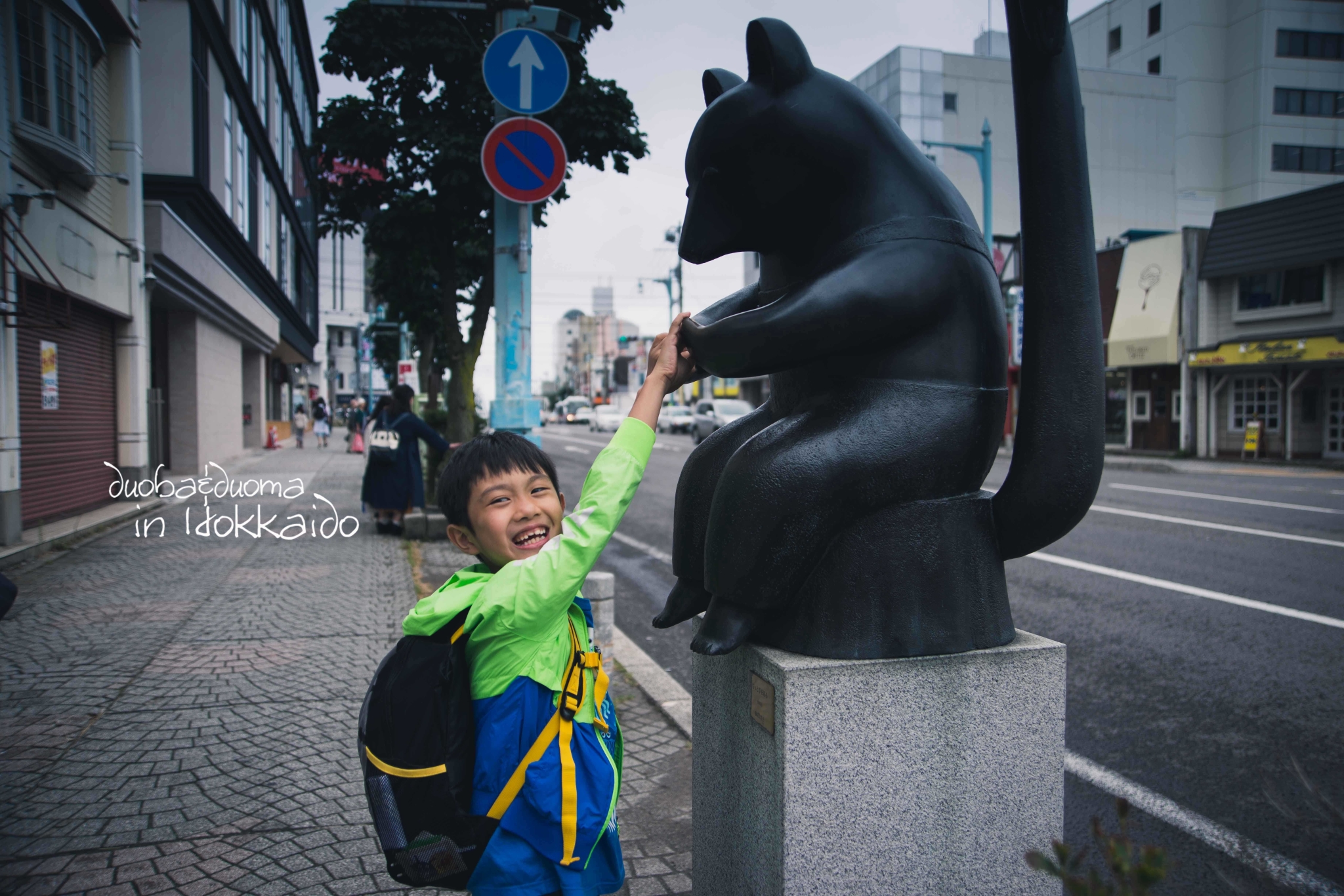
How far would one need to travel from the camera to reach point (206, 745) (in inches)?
140

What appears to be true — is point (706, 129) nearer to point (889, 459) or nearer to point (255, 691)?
point (889, 459)

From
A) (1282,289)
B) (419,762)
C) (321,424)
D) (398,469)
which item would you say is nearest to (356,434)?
(321,424)

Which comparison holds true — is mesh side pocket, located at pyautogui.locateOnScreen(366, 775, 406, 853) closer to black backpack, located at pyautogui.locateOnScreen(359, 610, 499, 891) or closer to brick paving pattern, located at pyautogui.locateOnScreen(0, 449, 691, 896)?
black backpack, located at pyautogui.locateOnScreen(359, 610, 499, 891)

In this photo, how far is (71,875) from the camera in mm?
2582

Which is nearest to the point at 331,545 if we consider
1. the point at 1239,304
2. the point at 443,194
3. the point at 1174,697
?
the point at 443,194

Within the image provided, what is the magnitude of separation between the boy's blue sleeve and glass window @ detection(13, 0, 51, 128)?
9662 millimetres

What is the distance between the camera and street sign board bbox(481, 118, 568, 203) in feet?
17.1

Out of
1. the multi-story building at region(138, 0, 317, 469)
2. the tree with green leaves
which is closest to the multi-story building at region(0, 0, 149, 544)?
the multi-story building at region(138, 0, 317, 469)

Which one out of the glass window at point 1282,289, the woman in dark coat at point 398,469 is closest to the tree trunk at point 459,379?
the woman in dark coat at point 398,469

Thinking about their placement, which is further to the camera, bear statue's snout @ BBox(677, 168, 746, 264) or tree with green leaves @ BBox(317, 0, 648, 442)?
tree with green leaves @ BBox(317, 0, 648, 442)

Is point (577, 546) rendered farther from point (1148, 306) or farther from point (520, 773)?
point (1148, 306)

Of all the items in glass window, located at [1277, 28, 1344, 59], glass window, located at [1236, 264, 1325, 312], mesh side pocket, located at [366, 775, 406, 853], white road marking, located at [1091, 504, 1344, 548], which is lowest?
white road marking, located at [1091, 504, 1344, 548]

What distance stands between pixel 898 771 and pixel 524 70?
15.9 ft

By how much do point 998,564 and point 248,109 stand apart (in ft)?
69.1
